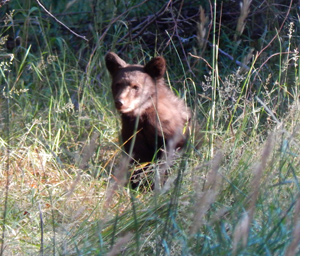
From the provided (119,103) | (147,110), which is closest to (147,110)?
(147,110)

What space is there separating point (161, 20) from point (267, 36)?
4.46 ft

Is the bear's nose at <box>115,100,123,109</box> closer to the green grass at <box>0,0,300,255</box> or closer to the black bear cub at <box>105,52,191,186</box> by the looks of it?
the black bear cub at <box>105,52,191,186</box>

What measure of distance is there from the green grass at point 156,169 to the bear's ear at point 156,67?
0.30m

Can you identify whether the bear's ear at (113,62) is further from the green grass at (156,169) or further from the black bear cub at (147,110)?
the green grass at (156,169)

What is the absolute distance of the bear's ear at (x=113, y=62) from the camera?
19.8 feet

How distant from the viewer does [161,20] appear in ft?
24.5

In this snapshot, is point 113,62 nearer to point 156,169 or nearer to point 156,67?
point 156,67

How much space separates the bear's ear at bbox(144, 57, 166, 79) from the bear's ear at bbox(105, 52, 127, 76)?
340 mm

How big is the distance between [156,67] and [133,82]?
27 cm

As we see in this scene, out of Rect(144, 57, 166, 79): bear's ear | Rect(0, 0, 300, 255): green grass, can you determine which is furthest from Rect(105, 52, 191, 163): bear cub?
Rect(0, 0, 300, 255): green grass

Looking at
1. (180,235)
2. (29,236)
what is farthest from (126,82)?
(180,235)

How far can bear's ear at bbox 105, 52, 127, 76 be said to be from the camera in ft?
19.8

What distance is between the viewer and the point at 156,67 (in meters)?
5.81
